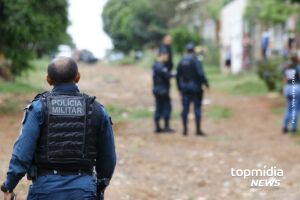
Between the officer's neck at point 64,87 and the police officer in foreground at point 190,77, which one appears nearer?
the officer's neck at point 64,87

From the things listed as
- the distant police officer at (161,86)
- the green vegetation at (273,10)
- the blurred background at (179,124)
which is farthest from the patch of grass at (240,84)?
the distant police officer at (161,86)

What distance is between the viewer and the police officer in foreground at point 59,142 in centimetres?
457

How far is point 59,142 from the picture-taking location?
15.0 ft

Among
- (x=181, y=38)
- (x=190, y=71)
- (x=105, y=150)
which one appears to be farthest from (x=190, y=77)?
(x=181, y=38)

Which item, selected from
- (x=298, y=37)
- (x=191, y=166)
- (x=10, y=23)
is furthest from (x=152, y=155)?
(x=298, y=37)

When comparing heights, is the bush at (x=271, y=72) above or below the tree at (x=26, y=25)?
below

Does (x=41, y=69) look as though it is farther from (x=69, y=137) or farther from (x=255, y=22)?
(x=69, y=137)

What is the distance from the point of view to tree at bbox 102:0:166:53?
56.2 m

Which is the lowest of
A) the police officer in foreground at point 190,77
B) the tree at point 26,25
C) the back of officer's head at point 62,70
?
the police officer in foreground at point 190,77

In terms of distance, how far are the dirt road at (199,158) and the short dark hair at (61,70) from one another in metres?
3.40

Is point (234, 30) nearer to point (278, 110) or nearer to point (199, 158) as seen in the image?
point (278, 110)

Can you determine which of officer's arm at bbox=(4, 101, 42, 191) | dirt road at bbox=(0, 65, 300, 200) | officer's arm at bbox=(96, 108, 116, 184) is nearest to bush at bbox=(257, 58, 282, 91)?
dirt road at bbox=(0, 65, 300, 200)

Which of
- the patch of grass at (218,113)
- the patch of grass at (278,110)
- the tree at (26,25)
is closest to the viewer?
the tree at (26,25)

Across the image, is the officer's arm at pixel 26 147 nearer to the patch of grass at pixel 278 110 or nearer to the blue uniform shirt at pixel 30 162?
the blue uniform shirt at pixel 30 162
